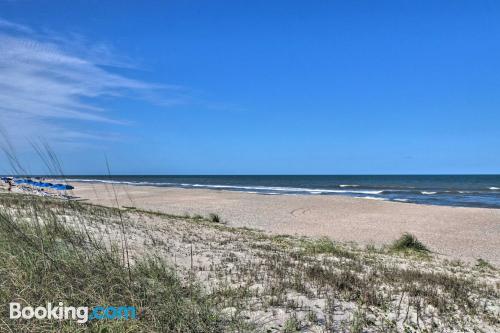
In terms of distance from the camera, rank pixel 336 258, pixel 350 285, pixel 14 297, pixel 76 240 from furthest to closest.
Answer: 1. pixel 336 258
2. pixel 350 285
3. pixel 76 240
4. pixel 14 297

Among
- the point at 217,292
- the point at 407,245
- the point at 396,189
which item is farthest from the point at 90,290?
the point at 396,189

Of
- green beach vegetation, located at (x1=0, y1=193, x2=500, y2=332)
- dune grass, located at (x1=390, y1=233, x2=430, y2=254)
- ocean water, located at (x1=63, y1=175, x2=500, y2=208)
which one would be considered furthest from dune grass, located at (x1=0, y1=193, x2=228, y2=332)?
dune grass, located at (x1=390, y1=233, x2=430, y2=254)

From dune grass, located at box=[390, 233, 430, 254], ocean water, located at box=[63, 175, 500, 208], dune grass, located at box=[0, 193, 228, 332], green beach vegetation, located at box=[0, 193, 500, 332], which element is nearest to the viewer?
dune grass, located at box=[0, 193, 228, 332]

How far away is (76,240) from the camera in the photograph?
4.75 m

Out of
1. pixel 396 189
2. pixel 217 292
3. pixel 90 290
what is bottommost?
pixel 396 189

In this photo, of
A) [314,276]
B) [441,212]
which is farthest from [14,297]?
[441,212]

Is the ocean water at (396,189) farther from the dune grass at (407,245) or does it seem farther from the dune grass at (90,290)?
the dune grass at (407,245)

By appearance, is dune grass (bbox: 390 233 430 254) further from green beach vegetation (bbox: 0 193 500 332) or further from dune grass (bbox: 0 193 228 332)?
dune grass (bbox: 0 193 228 332)

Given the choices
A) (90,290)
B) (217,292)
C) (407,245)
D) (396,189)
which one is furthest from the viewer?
(396,189)

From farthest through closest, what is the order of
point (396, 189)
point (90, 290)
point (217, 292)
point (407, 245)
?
point (396, 189) → point (407, 245) → point (217, 292) → point (90, 290)

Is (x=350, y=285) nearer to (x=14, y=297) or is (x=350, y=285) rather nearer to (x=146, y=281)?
(x=146, y=281)

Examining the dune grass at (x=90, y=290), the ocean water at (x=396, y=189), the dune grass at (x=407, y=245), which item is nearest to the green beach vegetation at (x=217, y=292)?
the dune grass at (x=90, y=290)

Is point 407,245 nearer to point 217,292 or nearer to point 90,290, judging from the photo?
point 217,292

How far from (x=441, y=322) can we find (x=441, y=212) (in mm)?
22330
